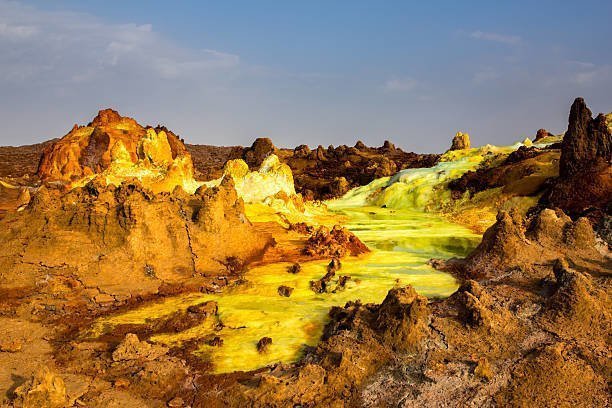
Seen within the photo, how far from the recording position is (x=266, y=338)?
26.1 feet

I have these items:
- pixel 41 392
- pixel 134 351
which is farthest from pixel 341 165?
pixel 41 392

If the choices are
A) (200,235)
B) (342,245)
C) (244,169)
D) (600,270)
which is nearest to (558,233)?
(600,270)

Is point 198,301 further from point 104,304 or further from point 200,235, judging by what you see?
point 200,235

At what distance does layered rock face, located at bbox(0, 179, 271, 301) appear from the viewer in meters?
10.9

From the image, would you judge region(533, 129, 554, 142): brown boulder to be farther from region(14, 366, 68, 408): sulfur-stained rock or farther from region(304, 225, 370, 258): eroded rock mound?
region(14, 366, 68, 408): sulfur-stained rock

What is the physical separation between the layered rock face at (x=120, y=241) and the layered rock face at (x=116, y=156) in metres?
7.12

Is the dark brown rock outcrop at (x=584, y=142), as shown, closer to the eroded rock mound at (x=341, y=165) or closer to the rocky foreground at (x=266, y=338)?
the rocky foreground at (x=266, y=338)

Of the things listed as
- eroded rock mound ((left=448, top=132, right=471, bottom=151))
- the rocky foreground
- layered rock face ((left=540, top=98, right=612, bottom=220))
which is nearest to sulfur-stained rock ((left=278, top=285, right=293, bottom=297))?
the rocky foreground

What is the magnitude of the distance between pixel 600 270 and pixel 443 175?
2273 cm

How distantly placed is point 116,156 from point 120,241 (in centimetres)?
1109

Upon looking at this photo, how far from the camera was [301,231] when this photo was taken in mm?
17906

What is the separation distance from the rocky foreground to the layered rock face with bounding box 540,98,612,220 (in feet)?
12.3

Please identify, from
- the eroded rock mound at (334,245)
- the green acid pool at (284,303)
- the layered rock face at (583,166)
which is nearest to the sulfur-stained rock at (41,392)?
the green acid pool at (284,303)

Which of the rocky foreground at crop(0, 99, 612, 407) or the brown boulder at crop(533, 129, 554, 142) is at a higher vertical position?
the brown boulder at crop(533, 129, 554, 142)
